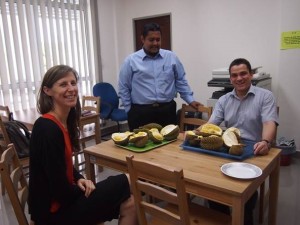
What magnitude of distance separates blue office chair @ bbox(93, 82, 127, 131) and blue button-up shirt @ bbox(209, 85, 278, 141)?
2.34 metres

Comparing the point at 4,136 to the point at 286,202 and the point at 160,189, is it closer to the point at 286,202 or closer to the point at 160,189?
the point at 160,189

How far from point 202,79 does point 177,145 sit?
93.1 inches

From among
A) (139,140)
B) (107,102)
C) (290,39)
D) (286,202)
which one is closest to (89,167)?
(139,140)

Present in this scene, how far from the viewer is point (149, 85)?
2.54 m

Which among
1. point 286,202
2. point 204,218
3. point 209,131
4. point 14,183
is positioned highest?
point 209,131

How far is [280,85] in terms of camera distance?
3.18 m

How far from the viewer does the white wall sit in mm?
3135

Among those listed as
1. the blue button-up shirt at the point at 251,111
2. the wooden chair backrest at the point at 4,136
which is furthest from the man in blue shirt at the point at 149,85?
the wooden chair backrest at the point at 4,136

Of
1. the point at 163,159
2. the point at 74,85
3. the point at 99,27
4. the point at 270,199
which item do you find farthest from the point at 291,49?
the point at 99,27

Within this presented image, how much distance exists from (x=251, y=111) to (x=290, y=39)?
1625mm

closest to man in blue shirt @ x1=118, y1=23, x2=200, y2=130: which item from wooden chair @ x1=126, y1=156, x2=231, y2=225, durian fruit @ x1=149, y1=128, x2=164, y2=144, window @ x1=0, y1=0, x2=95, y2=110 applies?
durian fruit @ x1=149, y1=128, x2=164, y2=144

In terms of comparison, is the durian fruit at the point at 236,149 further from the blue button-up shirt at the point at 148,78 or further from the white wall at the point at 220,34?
the white wall at the point at 220,34

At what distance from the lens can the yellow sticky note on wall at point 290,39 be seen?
9.67ft

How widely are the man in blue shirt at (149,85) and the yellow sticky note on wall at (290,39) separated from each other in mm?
1356
